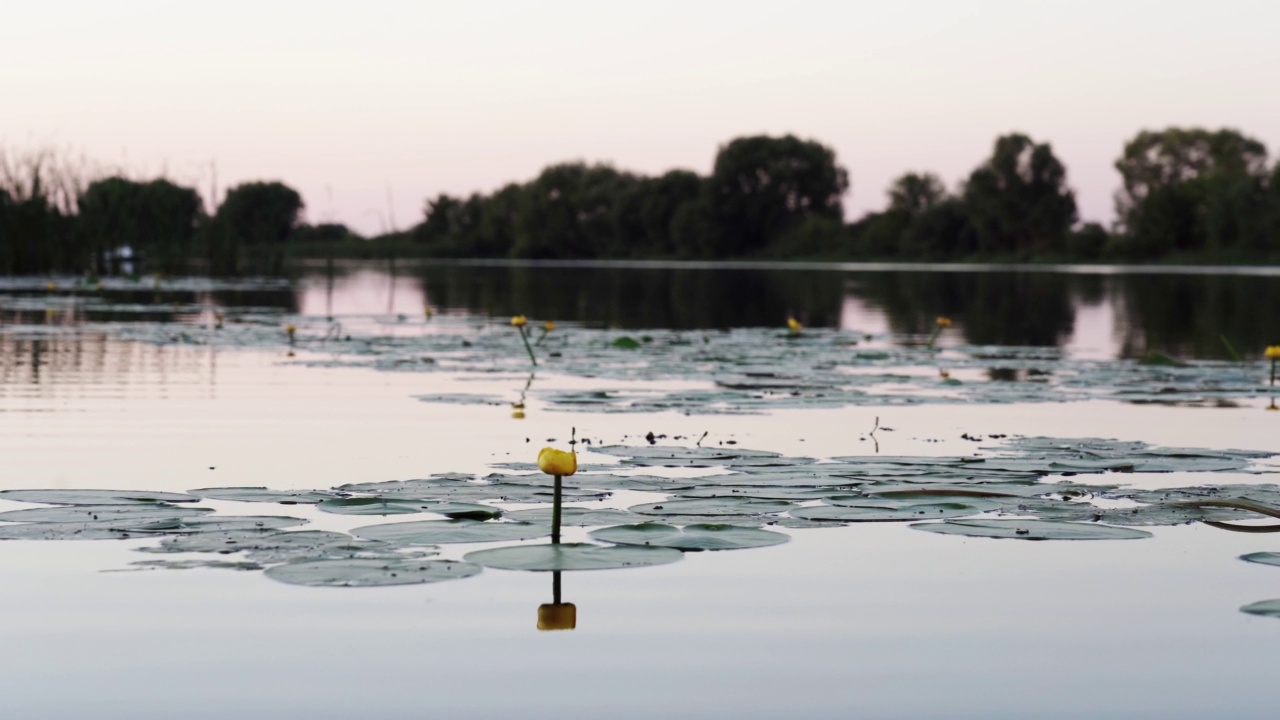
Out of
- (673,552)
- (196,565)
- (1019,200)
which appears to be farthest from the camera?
(1019,200)

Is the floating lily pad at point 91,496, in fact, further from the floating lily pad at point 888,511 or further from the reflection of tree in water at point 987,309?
the reflection of tree in water at point 987,309

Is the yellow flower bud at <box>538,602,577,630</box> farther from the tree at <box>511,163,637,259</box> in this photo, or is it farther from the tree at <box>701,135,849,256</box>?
the tree at <box>511,163,637,259</box>

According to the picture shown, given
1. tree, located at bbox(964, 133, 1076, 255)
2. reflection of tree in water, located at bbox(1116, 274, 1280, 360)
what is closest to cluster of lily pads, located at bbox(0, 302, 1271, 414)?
reflection of tree in water, located at bbox(1116, 274, 1280, 360)

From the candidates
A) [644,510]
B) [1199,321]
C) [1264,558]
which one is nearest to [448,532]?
[644,510]

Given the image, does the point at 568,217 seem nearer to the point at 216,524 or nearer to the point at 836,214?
the point at 836,214

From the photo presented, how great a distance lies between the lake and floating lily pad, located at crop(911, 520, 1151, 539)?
0.06 ft

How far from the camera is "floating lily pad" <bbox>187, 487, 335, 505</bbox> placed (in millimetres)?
6457

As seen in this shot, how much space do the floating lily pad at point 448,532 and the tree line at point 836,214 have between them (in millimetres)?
42108

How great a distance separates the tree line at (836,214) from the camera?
95500mm

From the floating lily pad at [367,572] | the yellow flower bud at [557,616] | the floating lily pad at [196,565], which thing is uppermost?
the floating lily pad at [367,572]

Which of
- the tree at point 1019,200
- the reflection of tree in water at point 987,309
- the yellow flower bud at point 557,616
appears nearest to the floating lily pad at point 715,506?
the yellow flower bud at point 557,616

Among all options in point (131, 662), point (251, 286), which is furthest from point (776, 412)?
point (251, 286)

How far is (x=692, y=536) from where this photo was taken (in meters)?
5.70

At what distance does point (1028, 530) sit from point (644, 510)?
1400 mm
